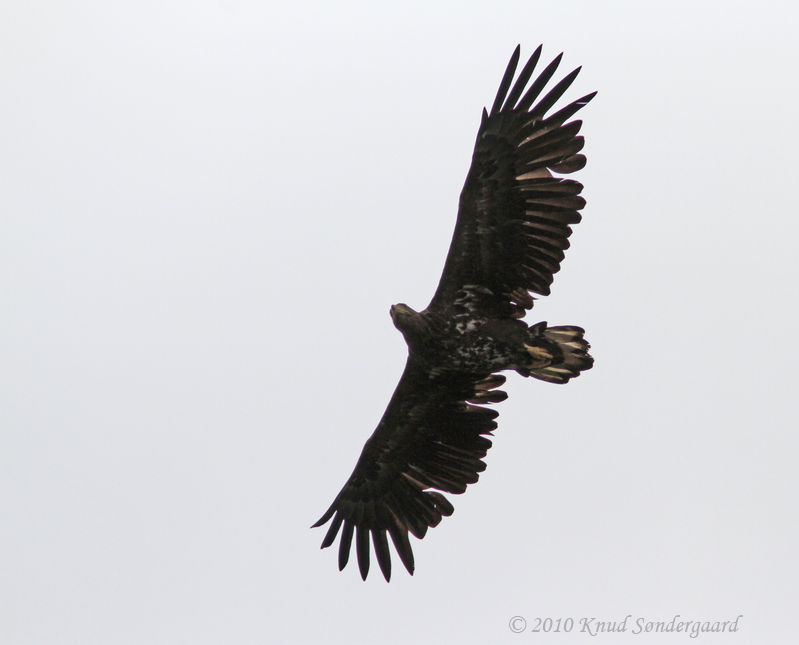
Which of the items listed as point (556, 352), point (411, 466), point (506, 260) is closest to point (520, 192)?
point (506, 260)

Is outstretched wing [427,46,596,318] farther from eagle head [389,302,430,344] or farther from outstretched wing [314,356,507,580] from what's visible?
outstretched wing [314,356,507,580]

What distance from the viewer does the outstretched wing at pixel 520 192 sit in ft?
49.4

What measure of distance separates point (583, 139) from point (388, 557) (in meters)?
5.61

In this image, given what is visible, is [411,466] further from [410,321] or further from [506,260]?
[506,260]

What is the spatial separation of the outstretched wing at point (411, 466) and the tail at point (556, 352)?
43.6 inches

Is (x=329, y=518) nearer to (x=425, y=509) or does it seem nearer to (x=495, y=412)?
(x=425, y=509)

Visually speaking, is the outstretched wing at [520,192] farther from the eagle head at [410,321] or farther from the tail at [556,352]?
the eagle head at [410,321]

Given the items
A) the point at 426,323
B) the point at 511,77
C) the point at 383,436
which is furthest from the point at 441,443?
the point at 511,77

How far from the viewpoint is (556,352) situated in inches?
608

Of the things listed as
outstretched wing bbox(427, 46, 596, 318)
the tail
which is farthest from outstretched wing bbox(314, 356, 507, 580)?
outstretched wing bbox(427, 46, 596, 318)

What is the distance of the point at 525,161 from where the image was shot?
49.5ft

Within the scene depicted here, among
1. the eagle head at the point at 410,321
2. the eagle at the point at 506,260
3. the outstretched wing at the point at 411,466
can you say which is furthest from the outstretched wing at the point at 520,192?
the outstretched wing at the point at 411,466

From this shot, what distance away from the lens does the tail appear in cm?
1541

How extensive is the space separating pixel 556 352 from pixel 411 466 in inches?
107
